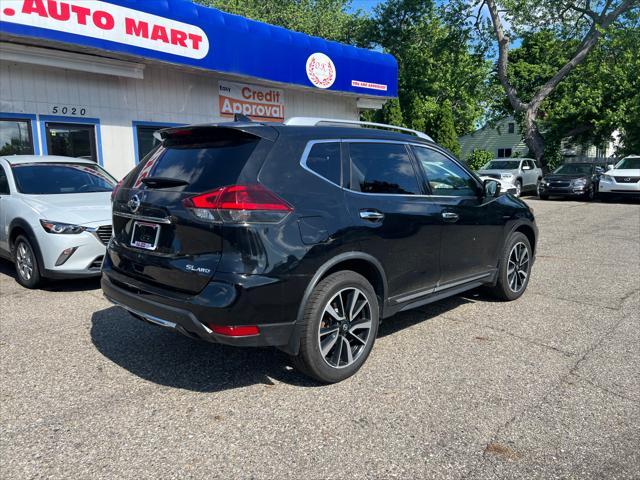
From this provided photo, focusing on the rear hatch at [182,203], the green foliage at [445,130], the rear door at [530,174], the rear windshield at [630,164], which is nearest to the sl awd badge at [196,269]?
the rear hatch at [182,203]

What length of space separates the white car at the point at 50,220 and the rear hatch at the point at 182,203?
2293mm

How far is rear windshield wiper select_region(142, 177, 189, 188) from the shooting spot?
3.35 meters

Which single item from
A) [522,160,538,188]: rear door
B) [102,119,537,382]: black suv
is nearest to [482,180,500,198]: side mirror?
[102,119,537,382]: black suv

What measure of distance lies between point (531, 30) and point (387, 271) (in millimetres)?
29869

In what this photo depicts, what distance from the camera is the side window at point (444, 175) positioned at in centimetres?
443

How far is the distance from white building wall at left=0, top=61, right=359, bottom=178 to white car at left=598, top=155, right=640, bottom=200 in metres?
12.6

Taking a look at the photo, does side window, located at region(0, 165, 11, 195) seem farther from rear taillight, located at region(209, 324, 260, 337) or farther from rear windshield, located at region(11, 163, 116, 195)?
rear taillight, located at region(209, 324, 260, 337)

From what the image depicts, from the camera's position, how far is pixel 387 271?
12.6 ft

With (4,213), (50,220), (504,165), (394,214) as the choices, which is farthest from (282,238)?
(504,165)

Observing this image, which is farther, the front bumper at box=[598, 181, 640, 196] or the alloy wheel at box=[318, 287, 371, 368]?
the front bumper at box=[598, 181, 640, 196]

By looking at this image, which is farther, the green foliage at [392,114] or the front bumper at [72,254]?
the green foliage at [392,114]

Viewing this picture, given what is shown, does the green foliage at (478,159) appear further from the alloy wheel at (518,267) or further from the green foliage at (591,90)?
the alloy wheel at (518,267)

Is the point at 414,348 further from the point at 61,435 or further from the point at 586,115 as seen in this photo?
the point at 586,115

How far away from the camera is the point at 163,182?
11.3 feet
